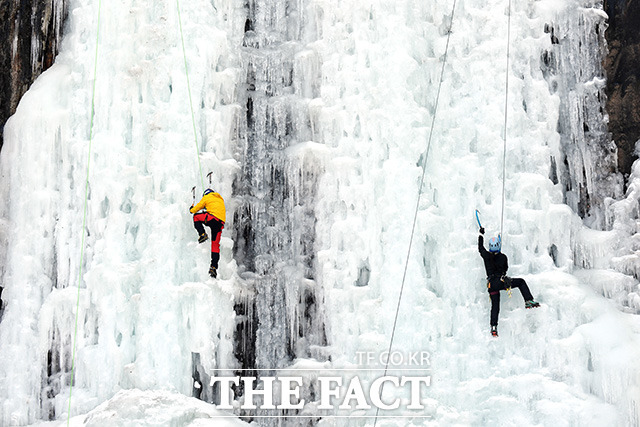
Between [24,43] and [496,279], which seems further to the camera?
[24,43]

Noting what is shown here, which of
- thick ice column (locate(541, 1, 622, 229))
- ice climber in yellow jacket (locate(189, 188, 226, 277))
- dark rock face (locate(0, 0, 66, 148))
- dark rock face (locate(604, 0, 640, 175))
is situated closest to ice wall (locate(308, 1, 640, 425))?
thick ice column (locate(541, 1, 622, 229))

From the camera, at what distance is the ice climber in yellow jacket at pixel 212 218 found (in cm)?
968

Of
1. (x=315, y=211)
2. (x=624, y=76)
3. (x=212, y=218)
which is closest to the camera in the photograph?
(x=212, y=218)

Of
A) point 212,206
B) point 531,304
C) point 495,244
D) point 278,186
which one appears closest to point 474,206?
point 495,244

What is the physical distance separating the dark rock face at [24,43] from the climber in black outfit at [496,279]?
593 cm

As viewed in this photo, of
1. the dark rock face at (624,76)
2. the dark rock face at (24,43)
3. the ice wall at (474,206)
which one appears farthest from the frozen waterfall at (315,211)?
→ the dark rock face at (24,43)

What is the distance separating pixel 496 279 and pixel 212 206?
318 cm

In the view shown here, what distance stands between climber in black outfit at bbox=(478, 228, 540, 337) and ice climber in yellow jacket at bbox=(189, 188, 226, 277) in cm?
286

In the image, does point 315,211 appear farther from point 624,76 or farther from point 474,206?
point 624,76

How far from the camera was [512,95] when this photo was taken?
10.6 meters

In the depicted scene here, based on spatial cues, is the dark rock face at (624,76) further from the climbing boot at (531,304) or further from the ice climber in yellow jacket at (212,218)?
the ice climber in yellow jacket at (212,218)

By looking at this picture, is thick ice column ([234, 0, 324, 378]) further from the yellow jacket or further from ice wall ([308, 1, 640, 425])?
the yellow jacket

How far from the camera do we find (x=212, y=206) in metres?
9.70

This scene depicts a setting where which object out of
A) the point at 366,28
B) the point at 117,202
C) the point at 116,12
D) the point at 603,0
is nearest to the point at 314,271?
the point at 117,202
